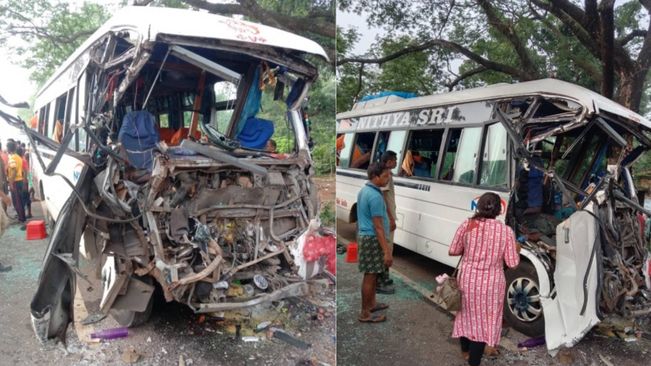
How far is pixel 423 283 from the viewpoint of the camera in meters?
4.82

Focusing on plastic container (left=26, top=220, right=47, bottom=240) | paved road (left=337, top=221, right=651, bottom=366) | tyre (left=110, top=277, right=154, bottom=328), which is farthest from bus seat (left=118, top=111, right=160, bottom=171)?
paved road (left=337, top=221, right=651, bottom=366)

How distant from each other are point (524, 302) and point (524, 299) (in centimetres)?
3

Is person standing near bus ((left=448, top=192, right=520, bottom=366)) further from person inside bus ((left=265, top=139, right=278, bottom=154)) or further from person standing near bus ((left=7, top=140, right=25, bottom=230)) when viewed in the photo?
person standing near bus ((left=7, top=140, right=25, bottom=230))

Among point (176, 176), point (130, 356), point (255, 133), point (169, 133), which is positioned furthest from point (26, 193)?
point (255, 133)

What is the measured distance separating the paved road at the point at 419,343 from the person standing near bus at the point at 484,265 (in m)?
0.54

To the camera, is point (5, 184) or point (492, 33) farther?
point (492, 33)

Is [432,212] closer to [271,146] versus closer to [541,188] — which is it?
[541,188]

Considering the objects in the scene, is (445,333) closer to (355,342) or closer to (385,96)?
(355,342)

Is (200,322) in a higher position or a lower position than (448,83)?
lower

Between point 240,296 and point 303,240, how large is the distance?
0.75 m

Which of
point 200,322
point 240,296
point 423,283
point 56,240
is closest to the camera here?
point 56,240

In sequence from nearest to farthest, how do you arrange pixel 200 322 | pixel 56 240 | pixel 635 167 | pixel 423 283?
pixel 56 240
pixel 200 322
pixel 635 167
pixel 423 283

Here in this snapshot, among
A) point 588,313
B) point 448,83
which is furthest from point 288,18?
point 588,313

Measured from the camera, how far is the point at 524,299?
3.81 m
